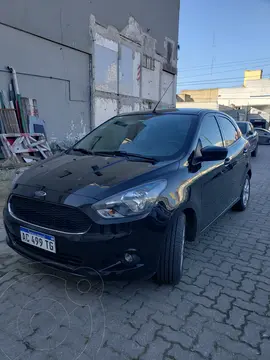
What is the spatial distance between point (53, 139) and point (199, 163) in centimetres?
639

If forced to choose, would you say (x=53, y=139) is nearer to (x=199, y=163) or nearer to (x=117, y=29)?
(x=117, y=29)

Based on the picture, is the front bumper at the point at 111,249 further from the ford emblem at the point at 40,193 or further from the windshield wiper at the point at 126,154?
the windshield wiper at the point at 126,154

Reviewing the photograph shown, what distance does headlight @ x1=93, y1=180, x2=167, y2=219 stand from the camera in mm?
2076

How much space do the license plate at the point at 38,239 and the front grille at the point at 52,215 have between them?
0.08m

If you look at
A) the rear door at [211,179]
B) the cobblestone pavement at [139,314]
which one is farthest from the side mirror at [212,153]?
the cobblestone pavement at [139,314]

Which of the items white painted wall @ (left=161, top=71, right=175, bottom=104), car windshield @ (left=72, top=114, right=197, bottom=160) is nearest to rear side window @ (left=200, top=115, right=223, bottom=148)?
car windshield @ (left=72, top=114, right=197, bottom=160)

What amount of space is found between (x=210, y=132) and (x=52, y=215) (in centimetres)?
215

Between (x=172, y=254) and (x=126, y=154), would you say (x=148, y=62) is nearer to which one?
(x=126, y=154)

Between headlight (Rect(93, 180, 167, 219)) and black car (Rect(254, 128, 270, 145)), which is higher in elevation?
headlight (Rect(93, 180, 167, 219))

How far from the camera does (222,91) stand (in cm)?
4112

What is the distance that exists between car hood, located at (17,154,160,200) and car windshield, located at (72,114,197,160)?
31 centimetres

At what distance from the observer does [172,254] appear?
2.37 m

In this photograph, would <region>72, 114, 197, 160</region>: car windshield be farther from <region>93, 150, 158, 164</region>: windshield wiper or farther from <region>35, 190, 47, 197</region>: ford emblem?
<region>35, 190, 47, 197</region>: ford emblem

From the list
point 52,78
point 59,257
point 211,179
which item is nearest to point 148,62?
point 52,78
